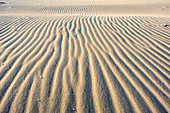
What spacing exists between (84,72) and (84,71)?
Result: 3 cm

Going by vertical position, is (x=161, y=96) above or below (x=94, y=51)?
below

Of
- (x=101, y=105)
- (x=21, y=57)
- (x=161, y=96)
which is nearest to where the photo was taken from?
(x=101, y=105)

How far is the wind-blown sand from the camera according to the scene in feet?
5.43

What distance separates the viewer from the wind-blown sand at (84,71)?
5.43ft

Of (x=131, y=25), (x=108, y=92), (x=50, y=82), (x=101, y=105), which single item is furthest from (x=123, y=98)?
(x=131, y=25)

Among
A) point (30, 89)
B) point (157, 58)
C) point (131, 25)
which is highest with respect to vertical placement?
point (131, 25)

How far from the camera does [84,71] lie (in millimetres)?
2180

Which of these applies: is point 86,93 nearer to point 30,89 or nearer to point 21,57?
point 30,89

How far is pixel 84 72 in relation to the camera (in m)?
2.16

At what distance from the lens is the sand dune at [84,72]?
1.66 m

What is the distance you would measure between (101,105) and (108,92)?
252mm

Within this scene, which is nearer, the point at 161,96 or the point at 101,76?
the point at 161,96

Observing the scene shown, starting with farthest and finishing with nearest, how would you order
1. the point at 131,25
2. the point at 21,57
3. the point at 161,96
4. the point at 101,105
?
the point at 131,25, the point at 21,57, the point at 161,96, the point at 101,105

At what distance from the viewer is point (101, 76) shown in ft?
6.82
